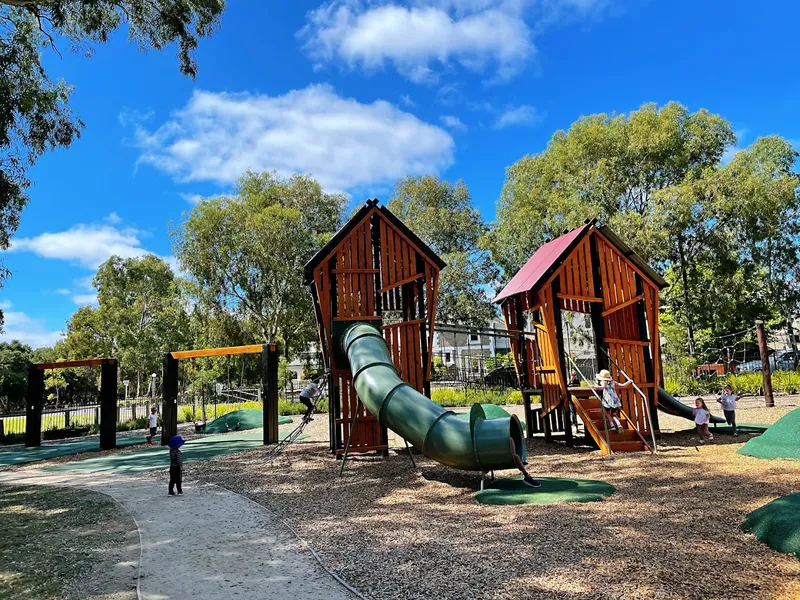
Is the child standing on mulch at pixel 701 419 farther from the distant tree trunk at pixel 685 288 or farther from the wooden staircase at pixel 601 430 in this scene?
the distant tree trunk at pixel 685 288

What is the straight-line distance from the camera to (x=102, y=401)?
697 inches

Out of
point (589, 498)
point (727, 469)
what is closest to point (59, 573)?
point (589, 498)

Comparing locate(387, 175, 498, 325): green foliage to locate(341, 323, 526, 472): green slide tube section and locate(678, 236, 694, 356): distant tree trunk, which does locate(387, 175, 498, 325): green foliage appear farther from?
locate(341, 323, 526, 472): green slide tube section

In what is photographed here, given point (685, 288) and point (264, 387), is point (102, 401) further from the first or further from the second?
point (685, 288)

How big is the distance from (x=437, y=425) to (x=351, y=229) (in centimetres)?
603

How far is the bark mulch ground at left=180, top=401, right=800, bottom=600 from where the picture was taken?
14.9 ft

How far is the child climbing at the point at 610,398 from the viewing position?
38.6 ft

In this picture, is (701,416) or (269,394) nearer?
(701,416)

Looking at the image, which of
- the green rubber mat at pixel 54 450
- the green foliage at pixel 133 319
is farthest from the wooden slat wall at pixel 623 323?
the green foliage at pixel 133 319

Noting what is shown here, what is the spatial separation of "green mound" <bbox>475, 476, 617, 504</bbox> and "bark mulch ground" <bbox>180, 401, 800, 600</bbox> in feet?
0.79

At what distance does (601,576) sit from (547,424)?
9.99 meters

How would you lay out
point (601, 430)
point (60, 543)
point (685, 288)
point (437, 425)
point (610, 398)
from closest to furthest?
1. point (60, 543)
2. point (437, 425)
3. point (610, 398)
4. point (601, 430)
5. point (685, 288)

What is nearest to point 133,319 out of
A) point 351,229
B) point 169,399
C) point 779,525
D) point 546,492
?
point 169,399

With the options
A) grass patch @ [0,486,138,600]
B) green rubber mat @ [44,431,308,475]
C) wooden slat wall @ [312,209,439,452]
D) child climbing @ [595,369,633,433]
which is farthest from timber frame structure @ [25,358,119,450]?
→ child climbing @ [595,369,633,433]
